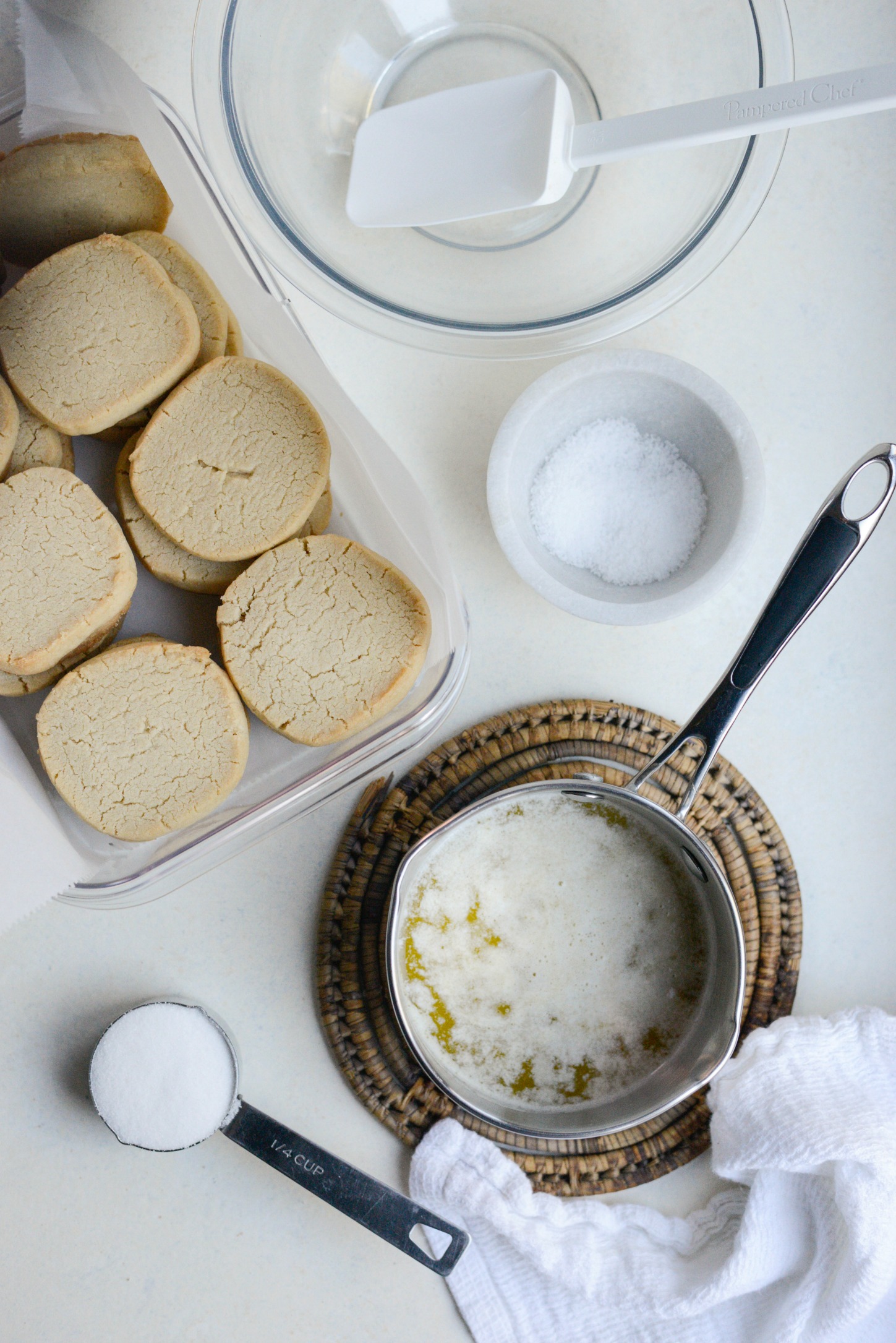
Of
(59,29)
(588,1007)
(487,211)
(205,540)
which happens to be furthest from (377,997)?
(59,29)

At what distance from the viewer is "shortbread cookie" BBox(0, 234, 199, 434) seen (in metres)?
0.59

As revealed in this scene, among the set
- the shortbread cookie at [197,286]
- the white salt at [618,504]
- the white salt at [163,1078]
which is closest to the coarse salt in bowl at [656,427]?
the white salt at [618,504]

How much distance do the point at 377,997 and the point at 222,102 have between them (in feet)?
2.17

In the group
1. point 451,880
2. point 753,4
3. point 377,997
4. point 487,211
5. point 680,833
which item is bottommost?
point 377,997

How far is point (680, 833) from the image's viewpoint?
61 centimetres

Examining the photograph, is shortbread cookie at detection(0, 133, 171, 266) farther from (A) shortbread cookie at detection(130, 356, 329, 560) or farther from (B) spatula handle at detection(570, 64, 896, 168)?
(B) spatula handle at detection(570, 64, 896, 168)

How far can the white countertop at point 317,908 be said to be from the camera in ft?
2.34

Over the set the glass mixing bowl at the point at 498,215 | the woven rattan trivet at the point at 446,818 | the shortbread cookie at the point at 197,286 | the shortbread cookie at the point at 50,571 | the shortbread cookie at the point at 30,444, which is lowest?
the woven rattan trivet at the point at 446,818

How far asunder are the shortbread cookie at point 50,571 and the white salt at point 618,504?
0.31 metres

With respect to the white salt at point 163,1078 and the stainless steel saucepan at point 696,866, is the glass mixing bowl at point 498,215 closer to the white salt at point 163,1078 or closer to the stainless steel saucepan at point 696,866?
the stainless steel saucepan at point 696,866

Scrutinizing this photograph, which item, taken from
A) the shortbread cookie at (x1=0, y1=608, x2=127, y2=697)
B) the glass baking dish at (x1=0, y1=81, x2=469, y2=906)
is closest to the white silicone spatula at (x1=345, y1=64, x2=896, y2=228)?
the glass baking dish at (x1=0, y1=81, x2=469, y2=906)

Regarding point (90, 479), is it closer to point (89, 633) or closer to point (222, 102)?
point (89, 633)

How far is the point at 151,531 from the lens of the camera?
623mm

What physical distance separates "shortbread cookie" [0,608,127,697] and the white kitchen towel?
0.44m
